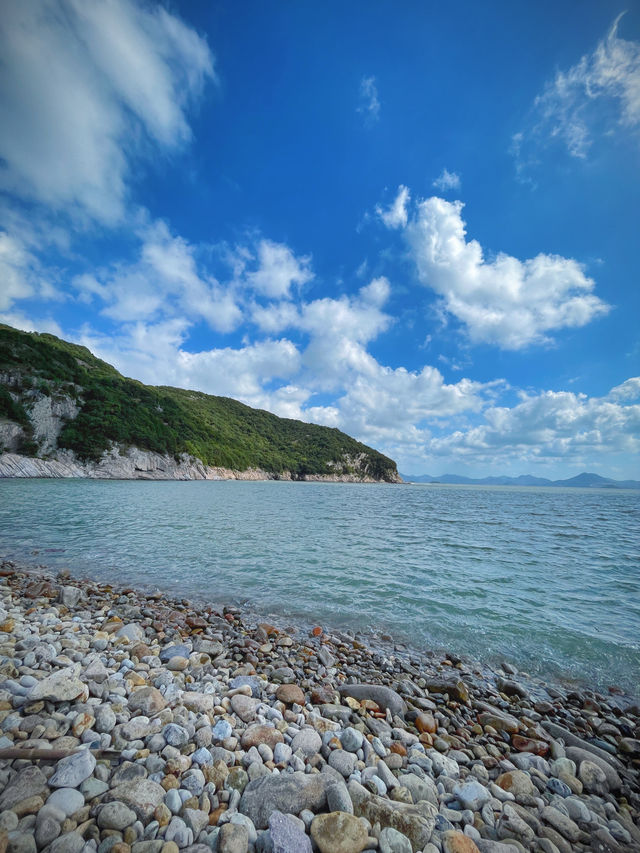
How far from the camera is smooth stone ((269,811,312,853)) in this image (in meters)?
2.66

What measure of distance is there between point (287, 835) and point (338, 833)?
410 millimetres

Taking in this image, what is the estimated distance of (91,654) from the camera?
5.70 meters

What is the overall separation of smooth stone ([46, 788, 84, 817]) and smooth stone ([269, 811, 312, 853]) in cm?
157

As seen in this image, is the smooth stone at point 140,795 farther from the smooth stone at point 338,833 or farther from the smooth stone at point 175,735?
the smooth stone at point 338,833

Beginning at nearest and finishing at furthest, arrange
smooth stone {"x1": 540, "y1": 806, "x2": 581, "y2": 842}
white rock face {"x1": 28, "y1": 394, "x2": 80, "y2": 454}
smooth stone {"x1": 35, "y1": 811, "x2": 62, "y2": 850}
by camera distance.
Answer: smooth stone {"x1": 35, "y1": 811, "x2": 62, "y2": 850} < smooth stone {"x1": 540, "y1": 806, "x2": 581, "y2": 842} < white rock face {"x1": 28, "y1": 394, "x2": 80, "y2": 454}

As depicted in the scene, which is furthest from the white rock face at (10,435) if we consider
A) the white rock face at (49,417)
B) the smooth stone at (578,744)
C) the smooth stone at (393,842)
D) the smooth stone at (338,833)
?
the smooth stone at (578,744)

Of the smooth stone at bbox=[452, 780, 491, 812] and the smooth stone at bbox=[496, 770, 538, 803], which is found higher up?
the smooth stone at bbox=[452, 780, 491, 812]

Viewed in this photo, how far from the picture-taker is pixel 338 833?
9.13 feet

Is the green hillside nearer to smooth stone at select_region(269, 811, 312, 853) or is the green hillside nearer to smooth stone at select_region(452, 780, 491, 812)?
smooth stone at select_region(269, 811, 312, 853)

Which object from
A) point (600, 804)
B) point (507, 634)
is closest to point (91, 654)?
point (600, 804)

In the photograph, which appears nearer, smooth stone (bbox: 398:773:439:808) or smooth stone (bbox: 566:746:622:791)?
smooth stone (bbox: 398:773:439:808)

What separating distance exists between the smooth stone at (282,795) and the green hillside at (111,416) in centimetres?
8285

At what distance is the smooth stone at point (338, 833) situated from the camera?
8.88ft

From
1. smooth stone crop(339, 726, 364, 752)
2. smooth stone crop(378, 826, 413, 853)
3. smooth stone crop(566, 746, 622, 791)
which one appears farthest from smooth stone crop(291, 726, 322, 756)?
smooth stone crop(566, 746, 622, 791)
